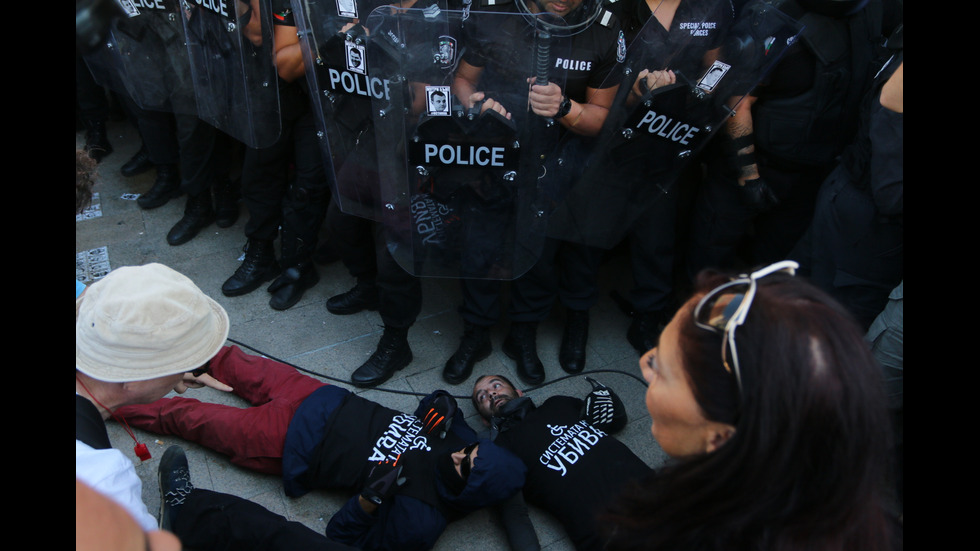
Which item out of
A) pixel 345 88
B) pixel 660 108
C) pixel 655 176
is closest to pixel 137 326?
pixel 345 88

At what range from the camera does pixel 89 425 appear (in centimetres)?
148

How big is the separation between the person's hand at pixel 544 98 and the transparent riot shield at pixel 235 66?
127 centimetres

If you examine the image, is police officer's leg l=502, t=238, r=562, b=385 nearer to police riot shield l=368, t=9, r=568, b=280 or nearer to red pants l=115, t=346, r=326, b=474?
police riot shield l=368, t=9, r=568, b=280

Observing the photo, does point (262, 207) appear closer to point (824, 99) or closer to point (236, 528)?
point (236, 528)

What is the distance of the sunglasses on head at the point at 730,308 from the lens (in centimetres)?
106

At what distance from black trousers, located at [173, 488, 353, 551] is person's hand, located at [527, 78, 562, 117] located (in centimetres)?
154

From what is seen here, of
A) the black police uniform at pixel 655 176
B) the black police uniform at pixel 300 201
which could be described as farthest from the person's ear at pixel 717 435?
the black police uniform at pixel 300 201

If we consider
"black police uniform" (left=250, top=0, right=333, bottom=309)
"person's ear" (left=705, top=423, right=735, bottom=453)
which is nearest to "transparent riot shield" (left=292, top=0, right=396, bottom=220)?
"black police uniform" (left=250, top=0, right=333, bottom=309)

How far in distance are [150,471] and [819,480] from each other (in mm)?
2407

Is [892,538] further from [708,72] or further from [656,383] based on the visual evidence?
[708,72]

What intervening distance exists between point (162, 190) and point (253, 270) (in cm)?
106

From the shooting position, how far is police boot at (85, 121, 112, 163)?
4.30m

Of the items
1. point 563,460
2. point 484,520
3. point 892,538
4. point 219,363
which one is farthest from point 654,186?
point 219,363

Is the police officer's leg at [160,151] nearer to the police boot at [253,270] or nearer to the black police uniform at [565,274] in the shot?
the police boot at [253,270]
